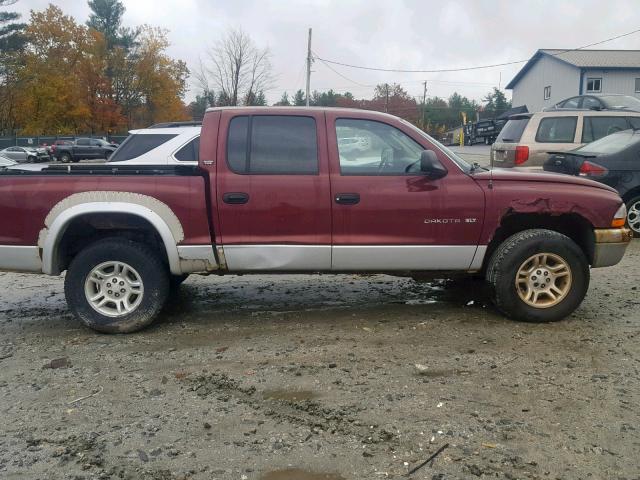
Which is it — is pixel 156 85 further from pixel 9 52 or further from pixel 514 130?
pixel 514 130

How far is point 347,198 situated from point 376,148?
0.51 m

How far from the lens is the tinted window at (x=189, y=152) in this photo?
854 centimetres

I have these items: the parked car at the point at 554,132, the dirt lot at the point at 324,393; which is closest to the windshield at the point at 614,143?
the parked car at the point at 554,132

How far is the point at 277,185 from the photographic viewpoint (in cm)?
476

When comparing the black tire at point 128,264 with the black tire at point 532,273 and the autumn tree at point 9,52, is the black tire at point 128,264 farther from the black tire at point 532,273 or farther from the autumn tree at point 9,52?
the autumn tree at point 9,52

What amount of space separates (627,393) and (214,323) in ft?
10.6

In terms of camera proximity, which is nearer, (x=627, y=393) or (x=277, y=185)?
(x=627, y=393)

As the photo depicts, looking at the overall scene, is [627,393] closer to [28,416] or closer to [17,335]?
[28,416]

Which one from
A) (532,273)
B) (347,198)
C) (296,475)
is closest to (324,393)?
(296,475)

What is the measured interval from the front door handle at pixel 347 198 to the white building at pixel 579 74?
123ft

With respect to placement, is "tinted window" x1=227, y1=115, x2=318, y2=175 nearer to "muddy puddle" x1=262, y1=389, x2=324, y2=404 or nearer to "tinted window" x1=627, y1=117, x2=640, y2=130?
"muddy puddle" x1=262, y1=389, x2=324, y2=404

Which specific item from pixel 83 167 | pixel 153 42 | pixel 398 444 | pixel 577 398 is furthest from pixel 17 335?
pixel 153 42

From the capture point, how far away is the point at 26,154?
43.4 m

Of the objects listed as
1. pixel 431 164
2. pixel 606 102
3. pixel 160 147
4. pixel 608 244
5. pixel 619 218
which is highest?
pixel 606 102
